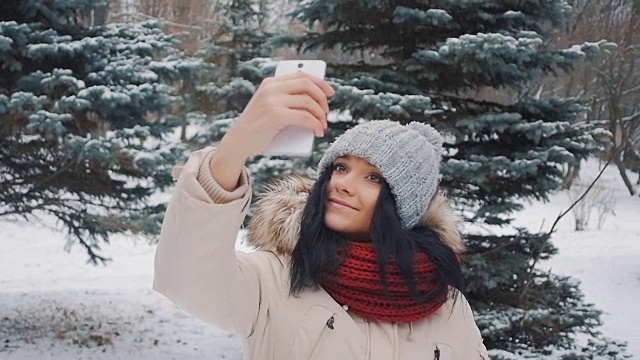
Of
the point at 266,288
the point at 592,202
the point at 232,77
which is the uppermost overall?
the point at 266,288

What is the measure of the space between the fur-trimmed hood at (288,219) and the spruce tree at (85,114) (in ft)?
9.71

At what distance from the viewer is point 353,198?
4.21 ft

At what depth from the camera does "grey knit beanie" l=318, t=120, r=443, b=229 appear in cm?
129

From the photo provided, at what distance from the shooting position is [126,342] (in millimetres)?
5121

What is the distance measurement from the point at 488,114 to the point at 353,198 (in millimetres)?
2949

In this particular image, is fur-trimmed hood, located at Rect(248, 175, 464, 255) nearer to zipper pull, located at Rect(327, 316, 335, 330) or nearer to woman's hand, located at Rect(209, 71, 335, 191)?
zipper pull, located at Rect(327, 316, 335, 330)

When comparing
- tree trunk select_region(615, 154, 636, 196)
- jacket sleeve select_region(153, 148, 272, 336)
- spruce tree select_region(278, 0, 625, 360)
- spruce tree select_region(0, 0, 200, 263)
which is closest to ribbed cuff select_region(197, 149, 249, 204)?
jacket sleeve select_region(153, 148, 272, 336)

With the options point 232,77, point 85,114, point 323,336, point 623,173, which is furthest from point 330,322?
point 623,173

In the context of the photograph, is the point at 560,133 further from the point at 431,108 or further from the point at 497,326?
the point at 497,326

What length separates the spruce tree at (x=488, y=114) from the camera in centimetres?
385

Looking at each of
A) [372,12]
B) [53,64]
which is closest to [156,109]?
[53,64]

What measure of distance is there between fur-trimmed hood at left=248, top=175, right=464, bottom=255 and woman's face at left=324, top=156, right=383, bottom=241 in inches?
3.0

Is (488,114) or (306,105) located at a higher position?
(306,105)

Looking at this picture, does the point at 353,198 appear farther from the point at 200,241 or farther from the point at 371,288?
the point at 200,241
